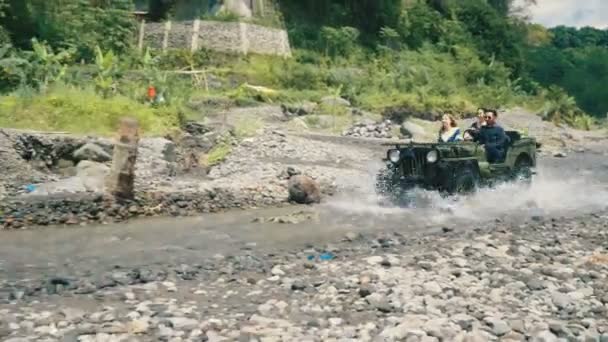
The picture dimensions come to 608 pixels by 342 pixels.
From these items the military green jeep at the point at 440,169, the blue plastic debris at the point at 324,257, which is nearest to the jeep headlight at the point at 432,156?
the military green jeep at the point at 440,169

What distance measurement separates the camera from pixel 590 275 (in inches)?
298

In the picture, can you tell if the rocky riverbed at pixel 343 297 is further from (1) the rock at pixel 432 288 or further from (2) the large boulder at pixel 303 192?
(2) the large boulder at pixel 303 192

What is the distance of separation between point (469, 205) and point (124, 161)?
6.29 metres

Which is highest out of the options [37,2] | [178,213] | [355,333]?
[37,2]

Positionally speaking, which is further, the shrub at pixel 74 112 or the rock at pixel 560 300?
the shrub at pixel 74 112

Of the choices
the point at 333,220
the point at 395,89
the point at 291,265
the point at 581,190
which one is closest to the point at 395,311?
the point at 291,265

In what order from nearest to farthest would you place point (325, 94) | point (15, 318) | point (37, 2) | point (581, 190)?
point (15, 318), point (581, 190), point (37, 2), point (325, 94)

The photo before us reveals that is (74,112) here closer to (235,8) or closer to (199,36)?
(199,36)

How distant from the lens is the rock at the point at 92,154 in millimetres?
15945

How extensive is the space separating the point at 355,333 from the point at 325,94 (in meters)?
24.1

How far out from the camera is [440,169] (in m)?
12.5

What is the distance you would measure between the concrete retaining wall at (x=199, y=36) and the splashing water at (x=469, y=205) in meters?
16.2

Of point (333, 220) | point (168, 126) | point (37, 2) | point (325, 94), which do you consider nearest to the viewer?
point (333, 220)

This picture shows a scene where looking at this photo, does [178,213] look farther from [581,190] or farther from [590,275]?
[581,190]
